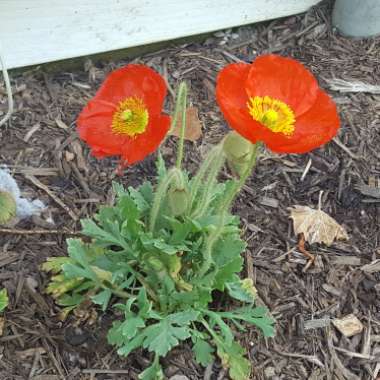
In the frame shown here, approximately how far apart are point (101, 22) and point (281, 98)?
1245 mm

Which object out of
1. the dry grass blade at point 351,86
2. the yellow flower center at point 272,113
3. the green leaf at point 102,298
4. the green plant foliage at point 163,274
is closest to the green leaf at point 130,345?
the green plant foliage at point 163,274

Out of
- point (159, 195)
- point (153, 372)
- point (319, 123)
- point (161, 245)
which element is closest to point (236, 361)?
point (153, 372)

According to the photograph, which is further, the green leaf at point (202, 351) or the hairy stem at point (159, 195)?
the green leaf at point (202, 351)

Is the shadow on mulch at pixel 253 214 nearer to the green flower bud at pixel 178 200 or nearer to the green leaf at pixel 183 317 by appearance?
the green leaf at pixel 183 317

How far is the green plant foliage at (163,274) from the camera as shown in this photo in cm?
178

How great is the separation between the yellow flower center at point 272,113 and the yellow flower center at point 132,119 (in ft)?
0.82

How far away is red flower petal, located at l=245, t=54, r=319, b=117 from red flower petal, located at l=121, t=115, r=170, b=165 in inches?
9.8

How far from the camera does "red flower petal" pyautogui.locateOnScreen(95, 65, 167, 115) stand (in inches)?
62.9

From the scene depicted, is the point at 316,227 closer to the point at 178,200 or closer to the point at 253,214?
the point at 253,214

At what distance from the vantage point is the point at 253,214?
2.38m

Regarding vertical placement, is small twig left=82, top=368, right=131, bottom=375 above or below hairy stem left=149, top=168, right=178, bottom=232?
below

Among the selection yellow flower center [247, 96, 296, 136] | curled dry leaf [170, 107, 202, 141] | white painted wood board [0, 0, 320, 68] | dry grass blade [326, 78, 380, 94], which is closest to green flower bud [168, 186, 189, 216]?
yellow flower center [247, 96, 296, 136]

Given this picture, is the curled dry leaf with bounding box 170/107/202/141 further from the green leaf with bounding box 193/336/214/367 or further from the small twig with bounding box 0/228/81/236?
the green leaf with bounding box 193/336/214/367

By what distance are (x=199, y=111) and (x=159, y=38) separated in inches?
16.1
